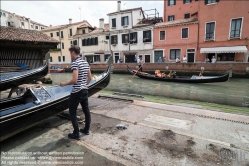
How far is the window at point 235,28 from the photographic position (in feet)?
45.8

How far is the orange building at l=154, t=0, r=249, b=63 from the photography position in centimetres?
1383

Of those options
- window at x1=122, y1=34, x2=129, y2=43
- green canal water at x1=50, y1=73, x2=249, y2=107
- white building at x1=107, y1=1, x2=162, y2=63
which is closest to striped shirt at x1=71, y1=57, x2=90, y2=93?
green canal water at x1=50, y1=73, x2=249, y2=107

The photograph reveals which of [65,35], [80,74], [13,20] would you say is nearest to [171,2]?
[65,35]

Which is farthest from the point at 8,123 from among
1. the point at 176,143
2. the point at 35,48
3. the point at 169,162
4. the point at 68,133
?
the point at 35,48

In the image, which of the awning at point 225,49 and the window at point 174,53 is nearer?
the awning at point 225,49

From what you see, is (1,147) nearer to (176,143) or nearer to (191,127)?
(176,143)

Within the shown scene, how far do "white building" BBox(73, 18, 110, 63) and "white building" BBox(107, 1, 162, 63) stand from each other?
113 cm

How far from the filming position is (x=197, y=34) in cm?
1568

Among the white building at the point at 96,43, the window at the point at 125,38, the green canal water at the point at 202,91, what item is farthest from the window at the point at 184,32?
the white building at the point at 96,43

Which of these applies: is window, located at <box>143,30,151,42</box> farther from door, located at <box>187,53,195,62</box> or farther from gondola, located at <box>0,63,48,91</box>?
gondola, located at <box>0,63,48,91</box>

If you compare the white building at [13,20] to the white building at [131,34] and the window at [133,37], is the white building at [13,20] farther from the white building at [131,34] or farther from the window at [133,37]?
the window at [133,37]

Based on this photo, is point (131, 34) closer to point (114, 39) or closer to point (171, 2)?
point (114, 39)

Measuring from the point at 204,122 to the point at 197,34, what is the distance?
14619 mm

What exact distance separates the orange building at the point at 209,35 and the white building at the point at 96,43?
22.7 ft
